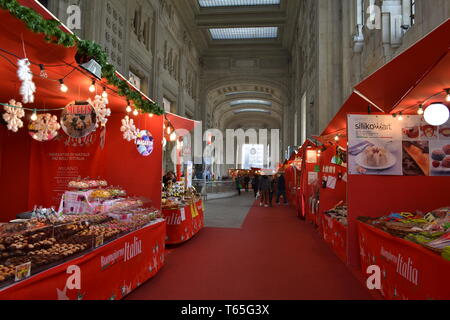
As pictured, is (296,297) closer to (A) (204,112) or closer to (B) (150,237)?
(B) (150,237)

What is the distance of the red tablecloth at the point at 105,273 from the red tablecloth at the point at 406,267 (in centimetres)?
280

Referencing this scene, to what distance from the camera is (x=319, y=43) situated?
10.8 m

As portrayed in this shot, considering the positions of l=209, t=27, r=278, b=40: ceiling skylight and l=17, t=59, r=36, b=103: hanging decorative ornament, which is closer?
l=17, t=59, r=36, b=103: hanging decorative ornament

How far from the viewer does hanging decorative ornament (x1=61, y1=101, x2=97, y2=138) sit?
3.30 m

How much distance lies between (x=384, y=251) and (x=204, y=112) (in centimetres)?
2171

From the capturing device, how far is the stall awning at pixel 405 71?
94.8 inches

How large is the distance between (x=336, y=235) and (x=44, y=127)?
5.33m

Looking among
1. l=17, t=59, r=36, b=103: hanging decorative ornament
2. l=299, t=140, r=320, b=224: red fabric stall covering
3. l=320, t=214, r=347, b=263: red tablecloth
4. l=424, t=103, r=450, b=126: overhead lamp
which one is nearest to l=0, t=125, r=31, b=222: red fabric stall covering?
l=17, t=59, r=36, b=103: hanging decorative ornament

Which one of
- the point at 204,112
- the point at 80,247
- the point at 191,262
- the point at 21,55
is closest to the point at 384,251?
the point at 191,262

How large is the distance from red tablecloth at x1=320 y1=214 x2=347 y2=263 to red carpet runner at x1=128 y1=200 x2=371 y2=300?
0.13 meters

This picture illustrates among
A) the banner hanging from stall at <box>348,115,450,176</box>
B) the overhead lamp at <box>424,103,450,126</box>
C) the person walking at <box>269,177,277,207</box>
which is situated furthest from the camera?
the person walking at <box>269,177,277,207</box>

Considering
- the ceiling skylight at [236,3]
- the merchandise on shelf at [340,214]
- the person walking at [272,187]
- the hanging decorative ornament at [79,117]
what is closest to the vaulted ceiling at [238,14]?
the ceiling skylight at [236,3]

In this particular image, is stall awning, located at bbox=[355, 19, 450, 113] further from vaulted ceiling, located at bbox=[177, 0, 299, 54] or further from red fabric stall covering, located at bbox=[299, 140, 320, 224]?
vaulted ceiling, located at bbox=[177, 0, 299, 54]

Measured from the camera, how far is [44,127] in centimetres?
443
